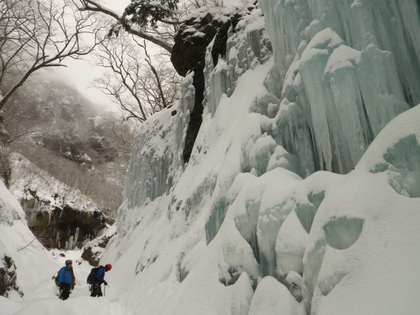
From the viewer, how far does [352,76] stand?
3133mm

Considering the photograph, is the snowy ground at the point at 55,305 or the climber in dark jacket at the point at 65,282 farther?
the climber in dark jacket at the point at 65,282

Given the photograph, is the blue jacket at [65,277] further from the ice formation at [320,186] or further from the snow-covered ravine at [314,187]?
the ice formation at [320,186]

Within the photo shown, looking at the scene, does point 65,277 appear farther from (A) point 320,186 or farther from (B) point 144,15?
(B) point 144,15

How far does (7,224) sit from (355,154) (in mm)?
12336

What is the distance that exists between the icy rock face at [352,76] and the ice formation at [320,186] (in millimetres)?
12

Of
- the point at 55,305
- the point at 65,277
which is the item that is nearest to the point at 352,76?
the point at 55,305

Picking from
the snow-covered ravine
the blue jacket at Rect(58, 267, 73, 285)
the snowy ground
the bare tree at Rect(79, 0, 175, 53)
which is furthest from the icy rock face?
the bare tree at Rect(79, 0, 175, 53)

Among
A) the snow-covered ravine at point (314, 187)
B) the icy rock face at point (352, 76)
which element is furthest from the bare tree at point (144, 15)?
the icy rock face at point (352, 76)

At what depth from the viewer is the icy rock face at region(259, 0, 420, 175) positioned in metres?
2.93

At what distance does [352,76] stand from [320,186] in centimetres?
126

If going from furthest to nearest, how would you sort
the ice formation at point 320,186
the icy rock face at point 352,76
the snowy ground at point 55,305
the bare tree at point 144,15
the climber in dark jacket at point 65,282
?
the bare tree at point 144,15, the climber in dark jacket at point 65,282, the snowy ground at point 55,305, the icy rock face at point 352,76, the ice formation at point 320,186

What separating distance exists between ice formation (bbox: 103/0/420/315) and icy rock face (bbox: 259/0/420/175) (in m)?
0.01

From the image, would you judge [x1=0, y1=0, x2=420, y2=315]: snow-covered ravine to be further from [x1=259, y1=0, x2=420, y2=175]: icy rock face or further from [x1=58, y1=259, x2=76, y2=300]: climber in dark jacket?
[x1=58, y1=259, x2=76, y2=300]: climber in dark jacket

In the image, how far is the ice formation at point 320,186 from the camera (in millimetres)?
2201
